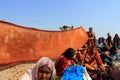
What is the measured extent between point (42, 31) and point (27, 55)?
4.02ft

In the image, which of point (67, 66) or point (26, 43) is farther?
point (26, 43)

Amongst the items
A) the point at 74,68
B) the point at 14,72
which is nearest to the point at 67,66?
the point at 14,72

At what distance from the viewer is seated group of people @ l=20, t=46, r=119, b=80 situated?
3795 mm

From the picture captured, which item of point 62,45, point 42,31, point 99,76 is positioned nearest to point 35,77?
point 99,76

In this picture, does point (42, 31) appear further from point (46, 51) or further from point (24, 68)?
point (24, 68)

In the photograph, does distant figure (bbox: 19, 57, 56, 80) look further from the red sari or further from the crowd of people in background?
the red sari

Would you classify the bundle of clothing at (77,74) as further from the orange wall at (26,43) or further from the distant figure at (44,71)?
the orange wall at (26,43)

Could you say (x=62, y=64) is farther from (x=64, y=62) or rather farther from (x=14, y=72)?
(x=14, y=72)

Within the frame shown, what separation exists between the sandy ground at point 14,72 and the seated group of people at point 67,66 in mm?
1502

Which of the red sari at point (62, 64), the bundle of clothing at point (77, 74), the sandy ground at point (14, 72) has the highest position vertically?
the bundle of clothing at point (77, 74)

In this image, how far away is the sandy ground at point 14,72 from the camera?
881 centimetres

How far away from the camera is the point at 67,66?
730cm

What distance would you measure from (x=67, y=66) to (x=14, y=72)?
2.66 meters

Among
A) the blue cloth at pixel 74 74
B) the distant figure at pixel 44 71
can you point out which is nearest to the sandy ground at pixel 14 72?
the blue cloth at pixel 74 74
